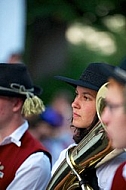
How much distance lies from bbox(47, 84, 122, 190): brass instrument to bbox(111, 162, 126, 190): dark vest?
1.15ft

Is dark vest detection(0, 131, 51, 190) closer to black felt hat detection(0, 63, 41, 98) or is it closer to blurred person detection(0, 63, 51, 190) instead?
blurred person detection(0, 63, 51, 190)

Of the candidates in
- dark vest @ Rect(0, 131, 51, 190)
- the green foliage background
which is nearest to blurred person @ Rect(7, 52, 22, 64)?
the green foliage background

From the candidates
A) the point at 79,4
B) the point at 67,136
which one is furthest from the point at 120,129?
the point at 79,4

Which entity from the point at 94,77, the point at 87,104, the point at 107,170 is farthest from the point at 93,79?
the point at 107,170

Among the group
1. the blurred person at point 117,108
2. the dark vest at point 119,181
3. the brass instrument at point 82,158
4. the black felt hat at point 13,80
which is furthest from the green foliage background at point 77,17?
the blurred person at point 117,108

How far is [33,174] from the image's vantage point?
5730mm

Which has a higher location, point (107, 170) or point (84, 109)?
point (84, 109)

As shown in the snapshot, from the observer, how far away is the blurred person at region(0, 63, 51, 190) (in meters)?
5.73

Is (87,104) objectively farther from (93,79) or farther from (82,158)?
(82,158)

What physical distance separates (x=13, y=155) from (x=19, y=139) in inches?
4.6

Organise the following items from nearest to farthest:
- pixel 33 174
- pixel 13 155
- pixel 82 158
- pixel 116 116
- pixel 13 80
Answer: pixel 116 116 → pixel 82 158 → pixel 33 174 → pixel 13 155 → pixel 13 80

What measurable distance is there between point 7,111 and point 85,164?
1.06 meters

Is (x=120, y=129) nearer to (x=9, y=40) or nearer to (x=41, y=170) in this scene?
(x=41, y=170)

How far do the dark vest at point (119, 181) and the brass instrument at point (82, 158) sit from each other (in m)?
0.35
